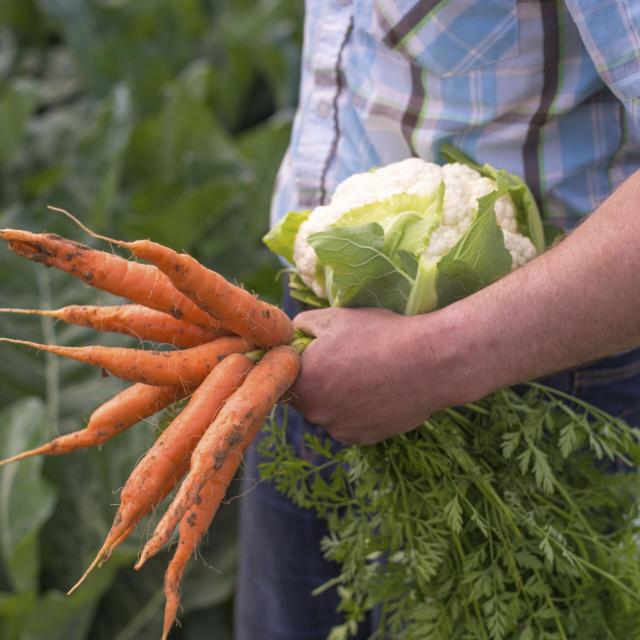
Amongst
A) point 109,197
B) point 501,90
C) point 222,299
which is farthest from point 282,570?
point 109,197

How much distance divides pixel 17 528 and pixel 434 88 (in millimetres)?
1514

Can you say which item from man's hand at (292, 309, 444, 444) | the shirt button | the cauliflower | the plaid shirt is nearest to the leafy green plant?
man's hand at (292, 309, 444, 444)

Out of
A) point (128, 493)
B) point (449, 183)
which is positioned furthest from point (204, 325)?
point (449, 183)

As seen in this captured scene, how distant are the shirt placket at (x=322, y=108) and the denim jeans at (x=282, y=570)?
444 millimetres

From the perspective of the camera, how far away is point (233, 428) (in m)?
1.21

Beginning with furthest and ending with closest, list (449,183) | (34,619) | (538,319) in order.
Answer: (34,619), (449,183), (538,319)

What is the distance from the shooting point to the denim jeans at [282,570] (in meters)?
1.80

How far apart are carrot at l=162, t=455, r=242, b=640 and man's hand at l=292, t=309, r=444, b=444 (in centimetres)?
15

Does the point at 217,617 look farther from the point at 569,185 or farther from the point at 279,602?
the point at 569,185

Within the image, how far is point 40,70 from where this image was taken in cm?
484

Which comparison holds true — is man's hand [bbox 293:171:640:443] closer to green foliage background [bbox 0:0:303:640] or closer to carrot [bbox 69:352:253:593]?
carrot [bbox 69:352:253:593]

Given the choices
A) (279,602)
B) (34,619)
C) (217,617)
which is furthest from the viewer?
(217,617)

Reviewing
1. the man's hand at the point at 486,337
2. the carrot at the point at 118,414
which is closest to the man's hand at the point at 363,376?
the man's hand at the point at 486,337

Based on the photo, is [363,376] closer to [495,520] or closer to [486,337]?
[486,337]
